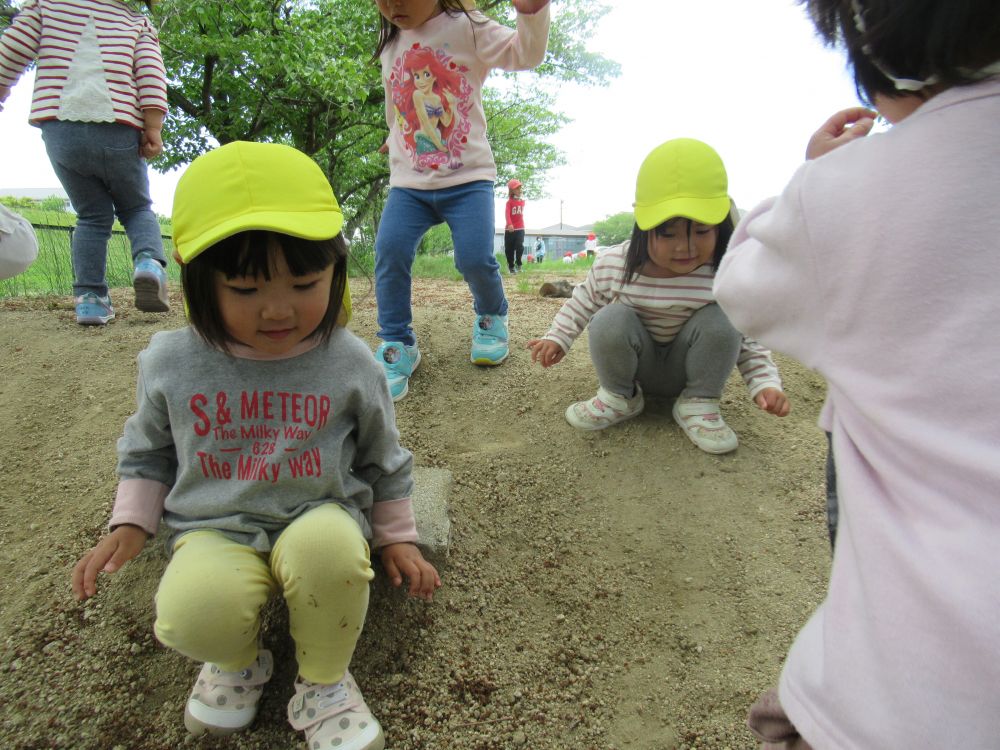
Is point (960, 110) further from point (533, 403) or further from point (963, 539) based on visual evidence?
point (533, 403)

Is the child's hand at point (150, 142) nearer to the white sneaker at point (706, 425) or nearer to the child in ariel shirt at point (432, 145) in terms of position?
the child in ariel shirt at point (432, 145)

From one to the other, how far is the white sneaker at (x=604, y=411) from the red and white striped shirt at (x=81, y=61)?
91.4 inches

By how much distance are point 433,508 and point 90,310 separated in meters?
2.29

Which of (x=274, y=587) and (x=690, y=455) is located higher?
(x=274, y=587)

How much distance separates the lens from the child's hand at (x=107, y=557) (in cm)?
110

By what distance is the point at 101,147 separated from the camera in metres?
2.68

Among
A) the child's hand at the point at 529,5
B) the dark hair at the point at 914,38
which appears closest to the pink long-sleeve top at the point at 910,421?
the dark hair at the point at 914,38

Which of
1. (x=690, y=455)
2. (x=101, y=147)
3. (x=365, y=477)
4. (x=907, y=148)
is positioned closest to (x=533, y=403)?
(x=690, y=455)

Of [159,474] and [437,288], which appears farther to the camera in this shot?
[437,288]

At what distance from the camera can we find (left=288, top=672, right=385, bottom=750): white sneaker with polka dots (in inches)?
43.8

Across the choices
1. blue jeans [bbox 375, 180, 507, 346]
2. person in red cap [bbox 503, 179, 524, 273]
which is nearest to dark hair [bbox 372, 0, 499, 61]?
blue jeans [bbox 375, 180, 507, 346]

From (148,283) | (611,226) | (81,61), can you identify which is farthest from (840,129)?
(611,226)

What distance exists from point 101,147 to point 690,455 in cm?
272

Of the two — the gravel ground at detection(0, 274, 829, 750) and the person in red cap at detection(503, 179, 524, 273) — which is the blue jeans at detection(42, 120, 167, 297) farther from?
the person in red cap at detection(503, 179, 524, 273)
